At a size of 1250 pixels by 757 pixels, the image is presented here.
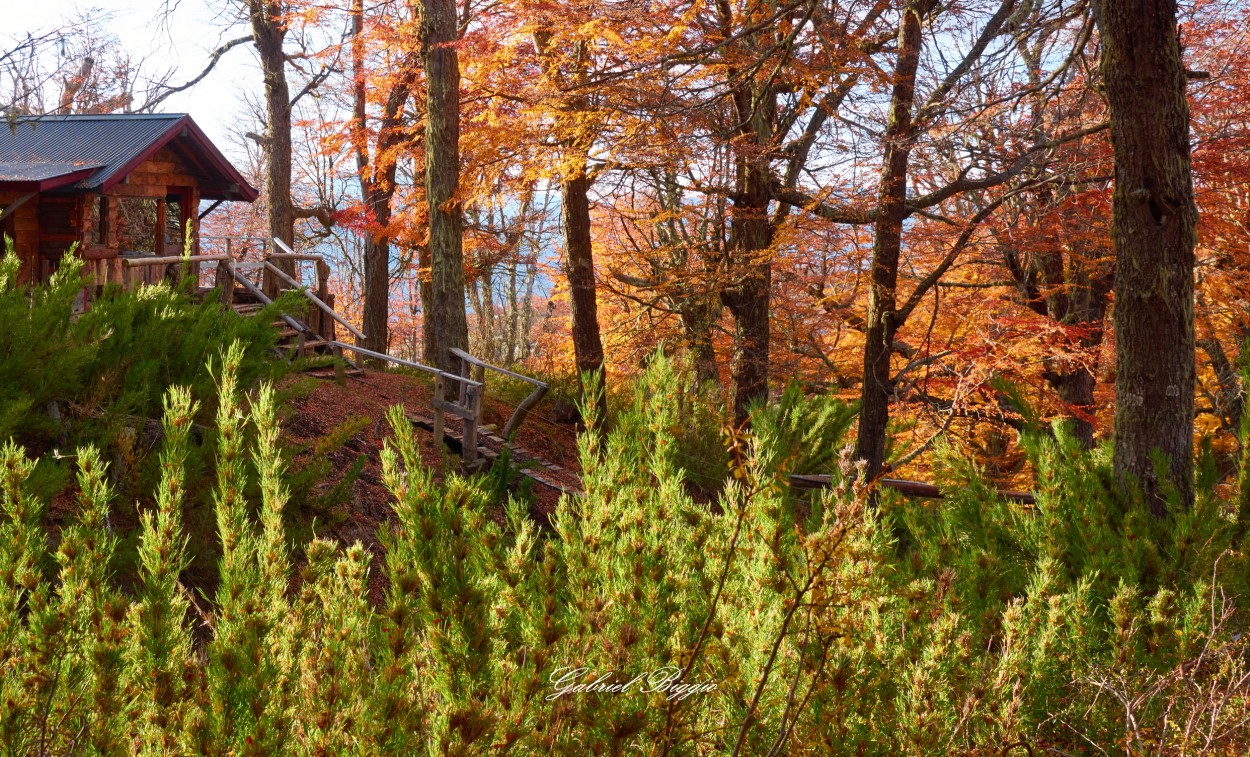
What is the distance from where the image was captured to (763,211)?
11.9m

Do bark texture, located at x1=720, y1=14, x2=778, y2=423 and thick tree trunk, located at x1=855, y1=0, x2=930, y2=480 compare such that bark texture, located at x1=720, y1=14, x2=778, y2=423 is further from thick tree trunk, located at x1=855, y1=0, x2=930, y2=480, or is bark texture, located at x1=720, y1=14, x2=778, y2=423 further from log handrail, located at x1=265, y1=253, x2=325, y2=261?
log handrail, located at x1=265, y1=253, x2=325, y2=261

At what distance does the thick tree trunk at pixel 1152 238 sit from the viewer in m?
4.62

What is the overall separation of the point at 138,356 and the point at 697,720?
15.8 ft

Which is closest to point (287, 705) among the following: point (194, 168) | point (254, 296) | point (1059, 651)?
point (1059, 651)

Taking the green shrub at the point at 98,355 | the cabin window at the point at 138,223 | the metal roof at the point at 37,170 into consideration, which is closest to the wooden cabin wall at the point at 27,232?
the metal roof at the point at 37,170

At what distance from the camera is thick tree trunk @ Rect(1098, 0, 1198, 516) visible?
4.62m

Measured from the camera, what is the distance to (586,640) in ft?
6.88

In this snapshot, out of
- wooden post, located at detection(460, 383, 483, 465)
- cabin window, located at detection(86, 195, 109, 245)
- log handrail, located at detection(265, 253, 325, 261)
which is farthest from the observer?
cabin window, located at detection(86, 195, 109, 245)

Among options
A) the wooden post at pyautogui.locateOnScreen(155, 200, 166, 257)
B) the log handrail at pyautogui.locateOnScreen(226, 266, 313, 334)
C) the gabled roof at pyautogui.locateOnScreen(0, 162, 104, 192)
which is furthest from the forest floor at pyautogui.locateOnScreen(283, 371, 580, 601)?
the wooden post at pyautogui.locateOnScreen(155, 200, 166, 257)

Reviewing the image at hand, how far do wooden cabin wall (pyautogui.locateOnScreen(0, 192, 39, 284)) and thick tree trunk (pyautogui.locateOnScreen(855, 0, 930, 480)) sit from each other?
13.2m

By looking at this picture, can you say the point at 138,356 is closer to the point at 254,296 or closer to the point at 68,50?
the point at 68,50

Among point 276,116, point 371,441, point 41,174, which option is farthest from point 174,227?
point 371,441

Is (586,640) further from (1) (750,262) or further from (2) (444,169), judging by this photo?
(2) (444,169)

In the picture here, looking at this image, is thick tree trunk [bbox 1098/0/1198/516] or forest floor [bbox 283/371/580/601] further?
forest floor [bbox 283/371/580/601]
